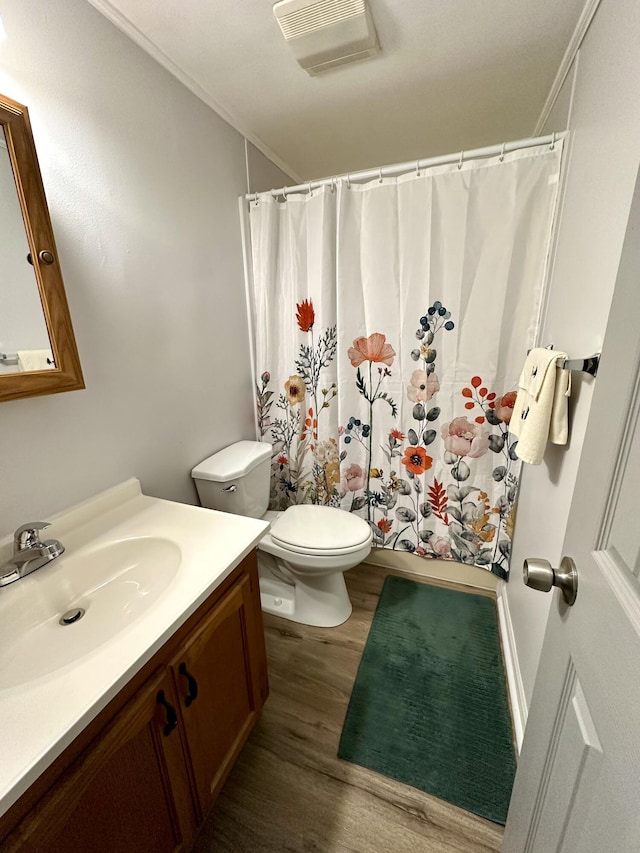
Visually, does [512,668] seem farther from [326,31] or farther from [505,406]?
[326,31]

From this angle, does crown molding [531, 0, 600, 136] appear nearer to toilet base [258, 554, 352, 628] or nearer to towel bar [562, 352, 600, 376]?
towel bar [562, 352, 600, 376]

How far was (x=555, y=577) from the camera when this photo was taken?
592 millimetres

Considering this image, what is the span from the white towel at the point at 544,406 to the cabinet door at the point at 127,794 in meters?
1.15

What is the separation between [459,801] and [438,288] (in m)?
1.77

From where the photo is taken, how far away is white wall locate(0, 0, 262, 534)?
0.93 meters

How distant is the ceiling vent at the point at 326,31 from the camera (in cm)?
101

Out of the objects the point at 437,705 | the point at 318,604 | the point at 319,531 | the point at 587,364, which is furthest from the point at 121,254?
the point at 437,705

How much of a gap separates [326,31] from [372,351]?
1072mm

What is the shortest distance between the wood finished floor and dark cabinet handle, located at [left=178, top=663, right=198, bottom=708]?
540 millimetres

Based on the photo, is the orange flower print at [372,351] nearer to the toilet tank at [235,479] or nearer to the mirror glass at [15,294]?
the toilet tank at [235,479]

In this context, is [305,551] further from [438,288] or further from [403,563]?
[438,288]

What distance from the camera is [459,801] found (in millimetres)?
1039

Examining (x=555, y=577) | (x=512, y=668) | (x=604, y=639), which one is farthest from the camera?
(x=512, y=668)

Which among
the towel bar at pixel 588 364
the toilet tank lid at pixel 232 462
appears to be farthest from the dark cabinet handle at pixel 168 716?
the towel bar at pixel 588 364
